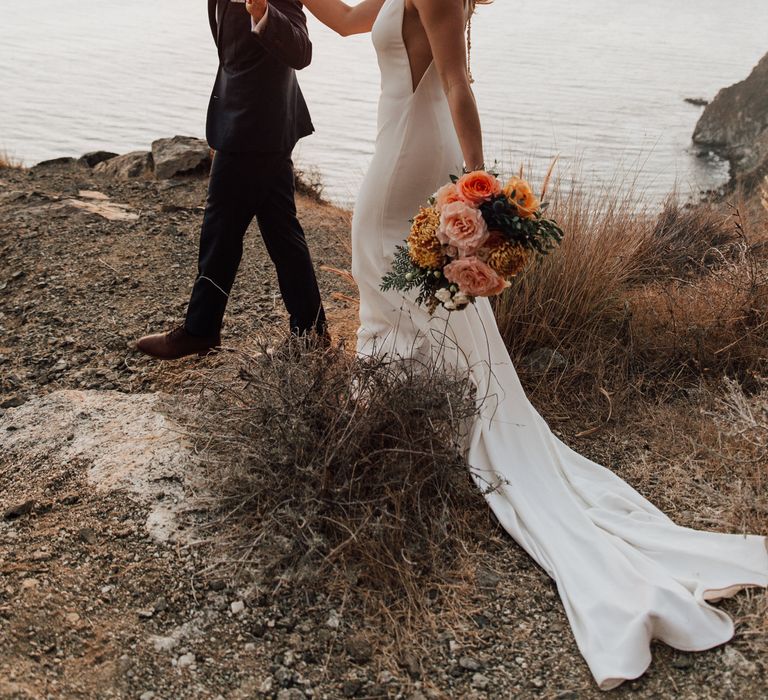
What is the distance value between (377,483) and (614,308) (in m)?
2.09

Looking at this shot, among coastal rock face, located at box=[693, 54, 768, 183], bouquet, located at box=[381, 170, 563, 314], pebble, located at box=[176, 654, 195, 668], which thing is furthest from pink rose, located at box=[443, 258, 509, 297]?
coastal rock face, located at box=[693, 54, 768, 183]

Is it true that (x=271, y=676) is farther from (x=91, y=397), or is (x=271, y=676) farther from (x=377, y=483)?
(x=91, y=397)

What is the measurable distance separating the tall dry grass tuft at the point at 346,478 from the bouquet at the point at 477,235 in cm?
43

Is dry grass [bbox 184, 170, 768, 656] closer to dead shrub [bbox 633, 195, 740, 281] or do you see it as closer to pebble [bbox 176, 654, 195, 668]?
pebble [bbox 176, 654, 195, 668]

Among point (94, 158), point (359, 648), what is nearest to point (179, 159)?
point (94, 158)

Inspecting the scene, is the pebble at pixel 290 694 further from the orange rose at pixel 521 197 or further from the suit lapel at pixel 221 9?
the suit lapel at pixel 221 9

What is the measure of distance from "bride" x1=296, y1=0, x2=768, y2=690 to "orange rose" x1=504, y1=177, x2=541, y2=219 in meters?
0.30

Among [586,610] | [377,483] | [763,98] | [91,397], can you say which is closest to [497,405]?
[377,483]

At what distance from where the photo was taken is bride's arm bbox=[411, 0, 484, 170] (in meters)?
3.03

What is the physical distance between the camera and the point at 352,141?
11.2m

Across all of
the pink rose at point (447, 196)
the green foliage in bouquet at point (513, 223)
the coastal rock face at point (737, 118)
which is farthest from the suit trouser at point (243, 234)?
the coastal rock face at point (737, 118)

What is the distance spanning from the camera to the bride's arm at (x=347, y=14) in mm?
3523

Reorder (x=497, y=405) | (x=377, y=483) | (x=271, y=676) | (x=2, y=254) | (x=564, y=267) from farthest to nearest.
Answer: (x=2, y=254) → (x=564, y=267) → (x=497, y=405) → (x=377, y=483) → (x=271, y=676)

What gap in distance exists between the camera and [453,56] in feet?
10.1
